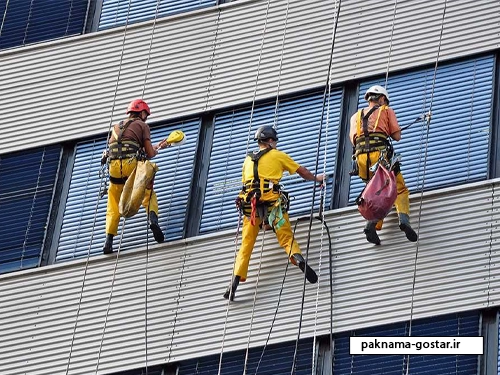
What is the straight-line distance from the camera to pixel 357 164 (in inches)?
802

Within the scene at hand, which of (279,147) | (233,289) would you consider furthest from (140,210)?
(233,289)

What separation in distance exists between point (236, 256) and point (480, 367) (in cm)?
314

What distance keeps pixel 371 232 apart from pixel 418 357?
1455mm

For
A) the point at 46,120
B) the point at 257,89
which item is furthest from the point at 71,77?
the point at 257,89

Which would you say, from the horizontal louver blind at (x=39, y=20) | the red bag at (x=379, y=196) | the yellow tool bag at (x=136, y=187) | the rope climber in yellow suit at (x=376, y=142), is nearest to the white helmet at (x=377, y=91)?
the rope climber in yellow suit at (x=376, y=142)

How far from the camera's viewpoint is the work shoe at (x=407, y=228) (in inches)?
785

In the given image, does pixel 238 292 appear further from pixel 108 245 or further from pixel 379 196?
pixel 379 196

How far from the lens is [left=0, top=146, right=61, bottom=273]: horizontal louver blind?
22328 mm

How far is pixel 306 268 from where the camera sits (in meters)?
20.1

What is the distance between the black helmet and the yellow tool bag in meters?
1.26

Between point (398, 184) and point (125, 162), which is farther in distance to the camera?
point (125, 162)

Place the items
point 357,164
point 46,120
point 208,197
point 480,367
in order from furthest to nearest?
1. point 46,120
2. point 208,197
3. point 357,164
4. point 480,367

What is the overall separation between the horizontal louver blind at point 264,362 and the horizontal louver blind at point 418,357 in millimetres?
Answer: 343

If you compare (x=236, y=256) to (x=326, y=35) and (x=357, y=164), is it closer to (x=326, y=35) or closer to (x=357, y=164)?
(x=357, y=164)
